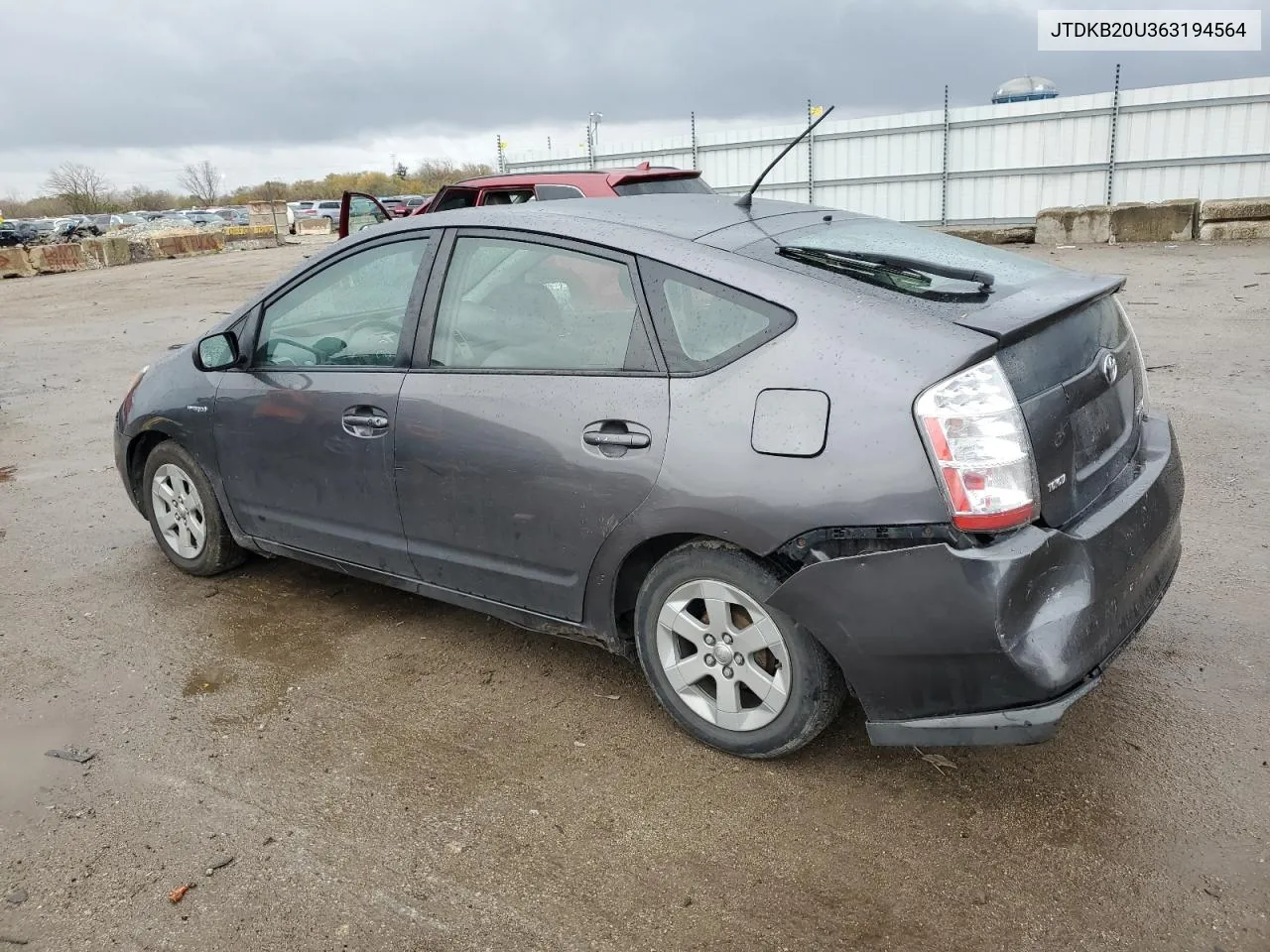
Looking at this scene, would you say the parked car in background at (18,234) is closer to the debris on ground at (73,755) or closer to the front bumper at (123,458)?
the front bumper at (123,458)

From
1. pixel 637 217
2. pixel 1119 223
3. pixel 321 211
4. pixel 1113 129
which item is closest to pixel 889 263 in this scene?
pixel 637 217

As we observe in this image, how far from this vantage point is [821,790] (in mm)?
2887

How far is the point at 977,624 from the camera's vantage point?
246cm

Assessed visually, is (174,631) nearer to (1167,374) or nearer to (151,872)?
(151,872)

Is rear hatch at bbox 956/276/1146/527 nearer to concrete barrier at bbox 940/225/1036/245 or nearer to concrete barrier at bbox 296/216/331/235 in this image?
concrete barrier at bbox 940/225/1036/245

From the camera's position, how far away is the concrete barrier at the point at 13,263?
2738cm

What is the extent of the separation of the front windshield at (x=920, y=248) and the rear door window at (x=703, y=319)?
0.41 meters

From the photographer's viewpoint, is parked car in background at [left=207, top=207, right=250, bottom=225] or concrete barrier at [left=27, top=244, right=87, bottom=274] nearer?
concrete barrier at [left=27, top=244, right=87, bottom=274]

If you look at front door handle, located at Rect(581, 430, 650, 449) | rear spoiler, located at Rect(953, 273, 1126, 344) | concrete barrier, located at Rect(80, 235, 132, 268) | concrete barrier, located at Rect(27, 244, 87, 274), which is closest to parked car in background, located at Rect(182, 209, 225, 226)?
concrete barrier, located at Rect(80, 235, 132, 268)

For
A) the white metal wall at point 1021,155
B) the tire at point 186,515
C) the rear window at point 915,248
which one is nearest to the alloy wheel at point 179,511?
A: the tire at point 186,515

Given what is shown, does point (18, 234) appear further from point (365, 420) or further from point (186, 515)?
point (365, 420)

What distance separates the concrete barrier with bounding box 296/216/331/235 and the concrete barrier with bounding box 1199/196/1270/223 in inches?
1305

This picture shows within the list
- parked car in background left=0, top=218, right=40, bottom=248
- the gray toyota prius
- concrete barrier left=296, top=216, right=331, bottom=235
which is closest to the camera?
the gray toyota prius

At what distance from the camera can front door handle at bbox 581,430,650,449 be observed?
293 centimetres
